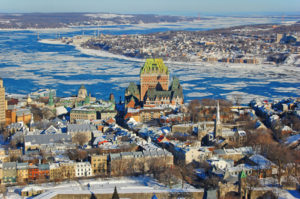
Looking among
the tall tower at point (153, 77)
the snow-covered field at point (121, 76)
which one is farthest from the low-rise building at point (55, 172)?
the snow-covered field at point (121, 76)

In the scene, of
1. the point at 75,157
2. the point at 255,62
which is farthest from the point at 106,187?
the point at 255,62

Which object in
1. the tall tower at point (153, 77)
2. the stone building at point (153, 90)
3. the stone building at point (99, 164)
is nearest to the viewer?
the stone building at point (99, 164)

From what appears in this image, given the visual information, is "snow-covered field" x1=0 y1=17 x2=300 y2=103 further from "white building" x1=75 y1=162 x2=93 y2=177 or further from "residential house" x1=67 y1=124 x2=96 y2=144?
"white building" x1=75 y1=162 x2=93 y2=177

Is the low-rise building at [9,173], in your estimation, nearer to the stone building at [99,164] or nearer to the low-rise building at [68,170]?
the low-rise building at [68,170]

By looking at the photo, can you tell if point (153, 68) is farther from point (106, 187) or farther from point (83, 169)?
point (106, 187)

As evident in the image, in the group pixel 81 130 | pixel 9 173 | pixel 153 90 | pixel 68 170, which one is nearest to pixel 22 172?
pixel 9 173

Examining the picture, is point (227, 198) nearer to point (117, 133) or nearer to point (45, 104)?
point (117, 133)

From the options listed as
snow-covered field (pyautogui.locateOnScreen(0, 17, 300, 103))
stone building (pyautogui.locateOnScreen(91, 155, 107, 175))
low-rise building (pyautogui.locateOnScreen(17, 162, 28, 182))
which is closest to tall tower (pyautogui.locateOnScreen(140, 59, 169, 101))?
snow-covered field (pyautogui.locateOnScreen(0, 17, 300, 103))
